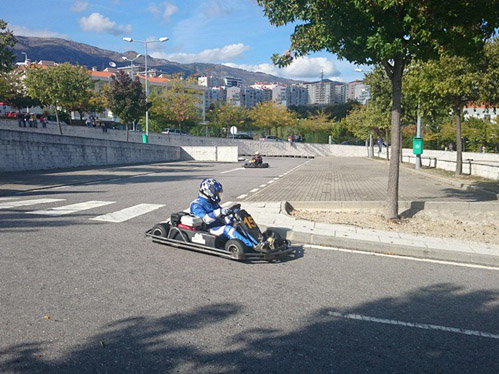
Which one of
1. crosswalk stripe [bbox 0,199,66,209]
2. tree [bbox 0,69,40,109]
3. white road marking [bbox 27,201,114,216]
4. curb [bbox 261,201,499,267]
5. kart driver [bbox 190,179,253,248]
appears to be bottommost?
curb [bbox 261,201,499,267]

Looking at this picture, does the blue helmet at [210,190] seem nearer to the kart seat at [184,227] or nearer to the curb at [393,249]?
the kart seat at [184,227]

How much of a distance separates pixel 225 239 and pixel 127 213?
13.7 feet

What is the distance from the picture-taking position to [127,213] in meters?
9.70

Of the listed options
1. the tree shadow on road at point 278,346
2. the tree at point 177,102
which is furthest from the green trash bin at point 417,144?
the tree at point 177,102

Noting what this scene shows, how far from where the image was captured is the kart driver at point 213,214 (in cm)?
630

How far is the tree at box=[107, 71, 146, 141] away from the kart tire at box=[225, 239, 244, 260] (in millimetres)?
31607

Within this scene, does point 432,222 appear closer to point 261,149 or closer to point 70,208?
point 70,208

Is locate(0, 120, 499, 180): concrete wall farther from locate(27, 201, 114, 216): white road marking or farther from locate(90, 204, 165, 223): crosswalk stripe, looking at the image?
locate(27, 201, 114, 216): white road marking

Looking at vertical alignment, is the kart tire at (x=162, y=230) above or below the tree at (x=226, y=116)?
below

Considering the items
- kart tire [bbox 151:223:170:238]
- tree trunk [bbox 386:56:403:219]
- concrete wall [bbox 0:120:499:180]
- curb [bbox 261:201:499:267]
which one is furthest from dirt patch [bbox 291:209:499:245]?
concrete wall [bbox 0:120:499:180]

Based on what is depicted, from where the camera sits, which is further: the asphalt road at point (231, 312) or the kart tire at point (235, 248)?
the kart tire at point (235, 248)

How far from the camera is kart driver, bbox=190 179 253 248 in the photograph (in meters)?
6.30

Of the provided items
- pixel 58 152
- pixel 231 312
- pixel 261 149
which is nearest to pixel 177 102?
pixel 261 149

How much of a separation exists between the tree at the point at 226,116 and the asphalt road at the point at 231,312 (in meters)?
59.0
